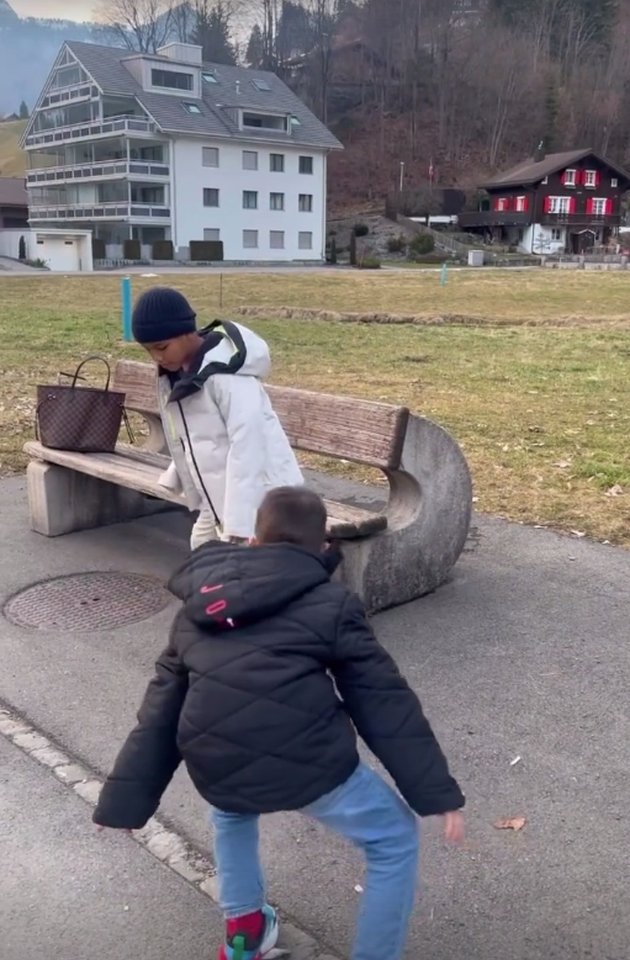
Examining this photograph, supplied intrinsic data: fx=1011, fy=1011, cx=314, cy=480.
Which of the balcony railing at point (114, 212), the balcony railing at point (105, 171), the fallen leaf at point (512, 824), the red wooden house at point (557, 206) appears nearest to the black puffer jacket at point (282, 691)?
the fallen leaf at point (512, 824)

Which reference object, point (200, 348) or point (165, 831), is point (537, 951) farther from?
point (200, 348)

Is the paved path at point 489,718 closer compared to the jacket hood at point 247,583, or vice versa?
the jacket hood at point 247,583

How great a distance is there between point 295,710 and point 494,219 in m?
81.4

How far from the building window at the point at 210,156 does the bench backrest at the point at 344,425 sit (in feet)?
210

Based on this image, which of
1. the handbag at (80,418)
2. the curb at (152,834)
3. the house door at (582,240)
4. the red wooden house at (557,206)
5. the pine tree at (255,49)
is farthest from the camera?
the pine tree at (255,49)

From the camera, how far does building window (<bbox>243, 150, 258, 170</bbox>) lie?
67.8m

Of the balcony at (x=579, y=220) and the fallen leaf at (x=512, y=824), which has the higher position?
the balcony at (x=579, y=220)

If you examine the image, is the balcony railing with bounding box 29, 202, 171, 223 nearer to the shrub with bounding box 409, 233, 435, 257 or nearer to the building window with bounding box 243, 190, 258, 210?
the building window with bounding box 243, 190, 258, 210

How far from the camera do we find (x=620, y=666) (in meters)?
4.39

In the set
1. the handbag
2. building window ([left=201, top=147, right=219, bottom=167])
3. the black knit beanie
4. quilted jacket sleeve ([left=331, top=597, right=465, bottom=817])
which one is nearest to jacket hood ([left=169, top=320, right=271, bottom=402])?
the black knit beanie

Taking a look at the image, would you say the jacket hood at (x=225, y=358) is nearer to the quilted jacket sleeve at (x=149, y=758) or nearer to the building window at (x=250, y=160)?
the quilted jacket sleeve at (x=149, y=758)

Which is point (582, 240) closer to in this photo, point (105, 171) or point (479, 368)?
point (105, 171)

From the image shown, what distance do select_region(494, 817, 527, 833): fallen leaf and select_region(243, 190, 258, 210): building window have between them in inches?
2673

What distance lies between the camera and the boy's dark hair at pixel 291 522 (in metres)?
2.29
